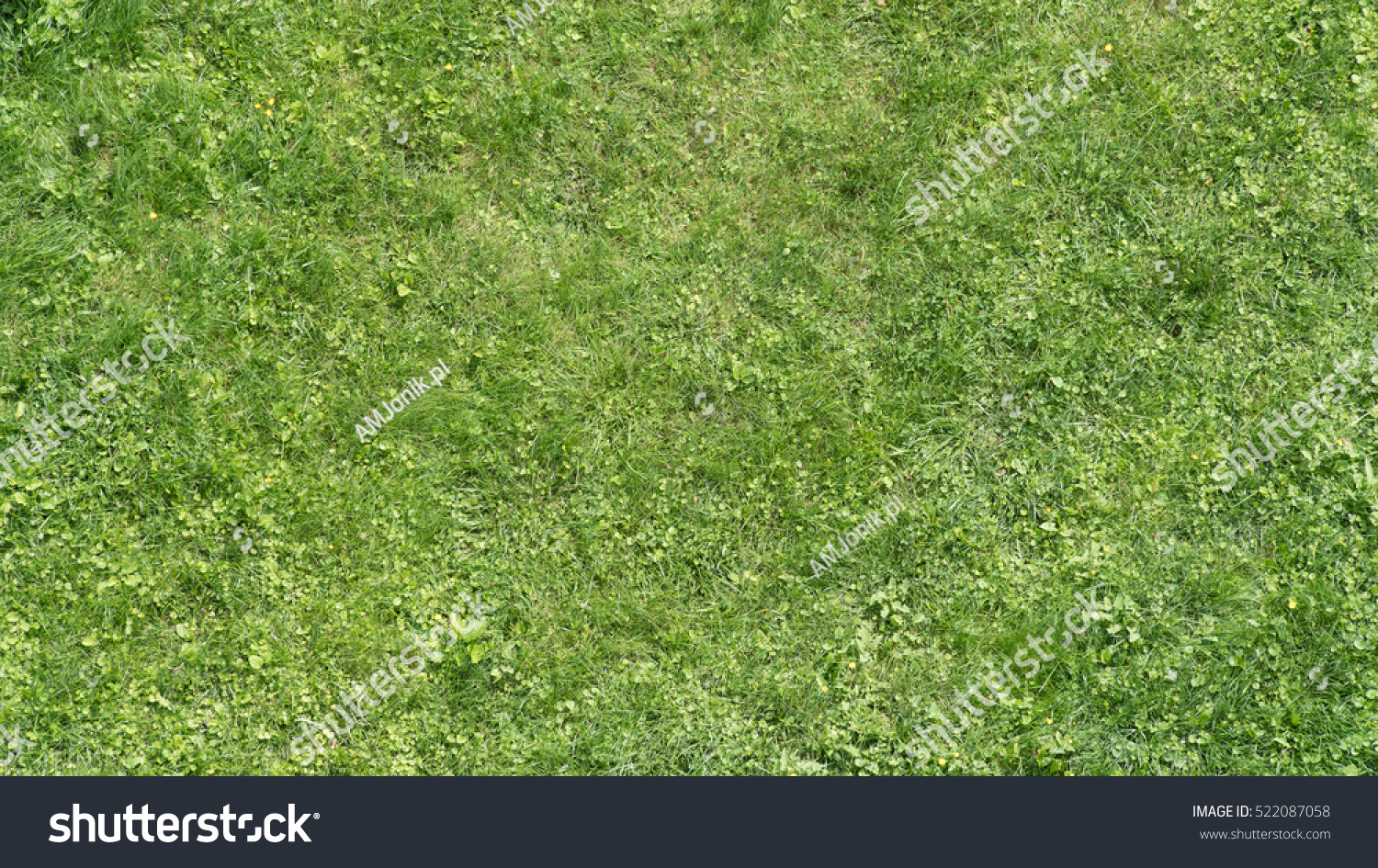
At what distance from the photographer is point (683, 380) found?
21.3ft

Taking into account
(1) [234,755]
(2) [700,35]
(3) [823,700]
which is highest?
(2) [700,35]

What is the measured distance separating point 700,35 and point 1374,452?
486 cm

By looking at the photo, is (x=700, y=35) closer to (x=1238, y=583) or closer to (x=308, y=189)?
(x=308, y=189)

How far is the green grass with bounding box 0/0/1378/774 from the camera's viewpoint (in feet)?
19.9

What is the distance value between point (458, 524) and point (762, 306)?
2.25 metres

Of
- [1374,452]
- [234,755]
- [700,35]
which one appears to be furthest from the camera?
[700,35]

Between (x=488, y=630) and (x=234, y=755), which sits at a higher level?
(x=488, y=630)

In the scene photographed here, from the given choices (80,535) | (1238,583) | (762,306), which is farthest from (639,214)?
(1238,583)

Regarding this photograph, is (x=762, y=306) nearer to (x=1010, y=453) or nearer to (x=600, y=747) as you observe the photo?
(x=1010, y=453)

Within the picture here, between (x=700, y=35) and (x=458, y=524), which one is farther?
(x=700, y=35)

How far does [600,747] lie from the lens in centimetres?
600

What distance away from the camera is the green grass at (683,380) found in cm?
606

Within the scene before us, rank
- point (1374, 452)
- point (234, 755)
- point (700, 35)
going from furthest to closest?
point (700, 35), point (1374, 452), point (234, 755)

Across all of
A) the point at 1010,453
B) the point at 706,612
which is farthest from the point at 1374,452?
the point at 706,612
